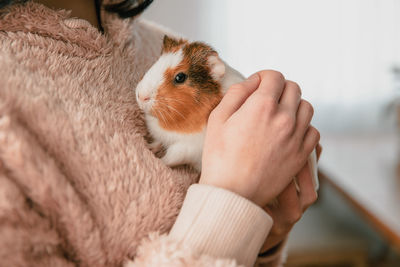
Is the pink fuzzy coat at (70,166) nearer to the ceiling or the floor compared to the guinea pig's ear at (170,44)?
nearer to the floor

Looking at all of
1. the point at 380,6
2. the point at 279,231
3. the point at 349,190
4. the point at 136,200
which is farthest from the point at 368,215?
the point at 380,6

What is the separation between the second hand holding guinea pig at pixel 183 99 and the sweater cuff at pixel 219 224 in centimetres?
12

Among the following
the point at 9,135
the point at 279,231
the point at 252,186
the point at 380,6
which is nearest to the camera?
the point at 9,135

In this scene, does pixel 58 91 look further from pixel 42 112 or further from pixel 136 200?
pixel 136 200

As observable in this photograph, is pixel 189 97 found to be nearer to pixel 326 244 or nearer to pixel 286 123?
pixel 286 123

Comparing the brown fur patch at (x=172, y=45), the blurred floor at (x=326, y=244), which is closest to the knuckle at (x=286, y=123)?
the brown fur patch at (x=172, y=45)

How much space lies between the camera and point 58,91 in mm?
519

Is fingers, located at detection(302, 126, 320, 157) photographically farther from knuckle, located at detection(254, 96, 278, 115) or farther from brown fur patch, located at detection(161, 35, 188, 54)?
brown fur patch, located at detection(161, 35, 188, 54)

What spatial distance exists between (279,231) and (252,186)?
0.18 meters

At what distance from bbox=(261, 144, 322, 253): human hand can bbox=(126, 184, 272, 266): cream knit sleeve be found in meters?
0.15

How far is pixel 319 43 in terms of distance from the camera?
2.41m

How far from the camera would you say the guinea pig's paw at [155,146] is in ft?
2.03

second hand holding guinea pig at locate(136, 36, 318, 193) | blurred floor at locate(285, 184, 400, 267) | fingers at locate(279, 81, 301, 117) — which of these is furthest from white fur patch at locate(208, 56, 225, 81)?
blurred floor at locate(285, 184, 400, 267)

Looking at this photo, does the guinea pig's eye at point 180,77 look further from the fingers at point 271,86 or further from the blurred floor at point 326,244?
the blurred floor at point 326,244
